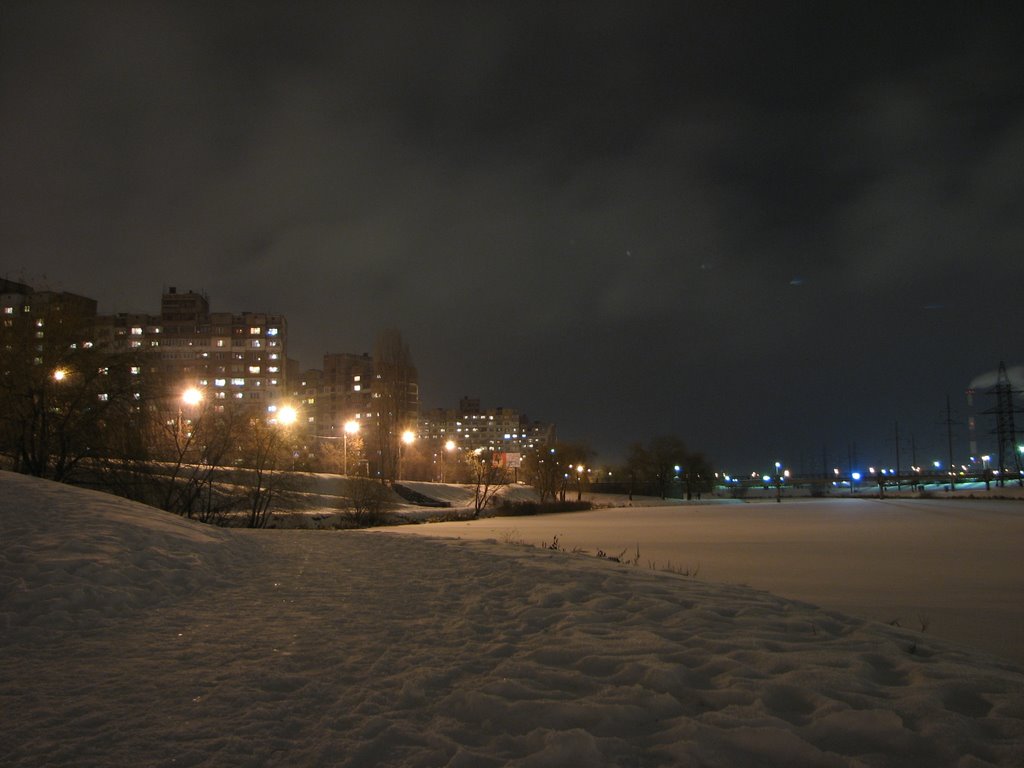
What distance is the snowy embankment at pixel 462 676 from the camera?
3.53 meters

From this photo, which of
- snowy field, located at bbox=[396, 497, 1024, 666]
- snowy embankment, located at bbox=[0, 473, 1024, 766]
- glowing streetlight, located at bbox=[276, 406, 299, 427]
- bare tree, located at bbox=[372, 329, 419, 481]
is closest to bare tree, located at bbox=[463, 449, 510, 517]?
bare tree, located at bbox=[372, 329, 419, 481]

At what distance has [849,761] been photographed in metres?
3.24

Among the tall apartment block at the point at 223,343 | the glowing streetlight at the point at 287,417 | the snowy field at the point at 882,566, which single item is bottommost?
the snowy field at the point at 882,566

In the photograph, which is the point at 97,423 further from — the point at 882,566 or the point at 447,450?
the point at 447,450

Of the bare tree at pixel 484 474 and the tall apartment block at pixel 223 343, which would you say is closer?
the bare tree at pixel 484 474

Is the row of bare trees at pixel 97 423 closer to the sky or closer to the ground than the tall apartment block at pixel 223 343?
closer to the ground

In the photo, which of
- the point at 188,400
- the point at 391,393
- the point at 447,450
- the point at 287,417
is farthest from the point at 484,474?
the point at 447,450

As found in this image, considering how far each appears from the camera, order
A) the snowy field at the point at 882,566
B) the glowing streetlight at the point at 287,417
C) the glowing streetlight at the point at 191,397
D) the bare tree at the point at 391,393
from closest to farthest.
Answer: the snowy field at the point at 882,566 < the glowing streetlight at the point at 191,397 < the glowing streetlight at the point at 287,417 < the bare tree at the point at 391,393

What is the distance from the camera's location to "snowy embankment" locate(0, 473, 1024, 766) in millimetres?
3531

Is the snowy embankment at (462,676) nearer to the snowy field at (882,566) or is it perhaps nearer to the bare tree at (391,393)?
the snowy field at (882,566)

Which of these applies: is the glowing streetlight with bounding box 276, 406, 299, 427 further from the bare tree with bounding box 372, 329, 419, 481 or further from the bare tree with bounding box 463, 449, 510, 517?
the bare tree with bounding box 372, 329, 419, 481

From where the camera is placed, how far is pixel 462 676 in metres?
4.93

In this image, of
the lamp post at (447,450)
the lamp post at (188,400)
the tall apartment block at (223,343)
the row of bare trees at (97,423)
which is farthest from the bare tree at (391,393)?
the tall apartment block at (223,343)

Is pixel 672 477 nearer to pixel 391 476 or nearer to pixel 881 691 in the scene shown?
pixel 391 476
